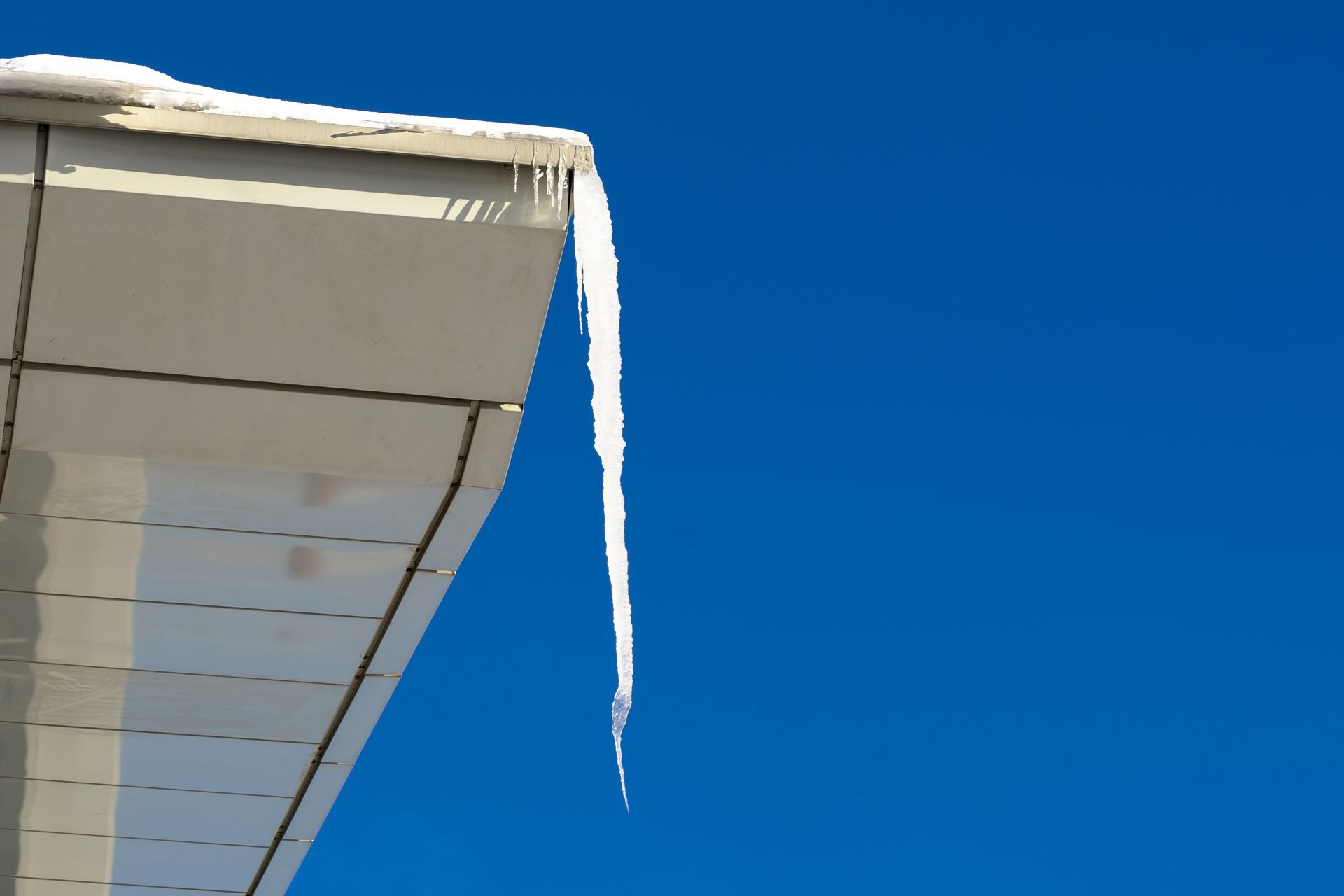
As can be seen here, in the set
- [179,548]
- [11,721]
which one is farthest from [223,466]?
[11,721]

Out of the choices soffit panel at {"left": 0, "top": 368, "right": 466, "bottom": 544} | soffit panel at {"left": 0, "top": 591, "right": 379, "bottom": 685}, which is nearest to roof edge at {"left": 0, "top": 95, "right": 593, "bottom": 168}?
soffit panel at {"left": 0, "top": 368, "right": 466, "bottom": 544}

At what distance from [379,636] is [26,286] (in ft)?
8.33

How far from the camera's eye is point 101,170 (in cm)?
373

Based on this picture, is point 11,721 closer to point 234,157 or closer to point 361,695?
point 361,695

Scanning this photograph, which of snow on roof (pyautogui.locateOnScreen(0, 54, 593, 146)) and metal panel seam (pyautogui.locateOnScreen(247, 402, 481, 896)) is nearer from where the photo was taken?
snow on roof (pyautogui.locateOnScreen(0, 54, 593, 146))

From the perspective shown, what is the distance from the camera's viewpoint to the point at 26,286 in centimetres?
392

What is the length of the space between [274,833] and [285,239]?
5.22m

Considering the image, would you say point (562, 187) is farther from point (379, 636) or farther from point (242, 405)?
point (379, 636)

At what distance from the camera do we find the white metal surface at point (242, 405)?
3781 millimetres

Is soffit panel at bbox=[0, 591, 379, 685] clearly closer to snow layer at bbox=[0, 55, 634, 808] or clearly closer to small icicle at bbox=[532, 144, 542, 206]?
snow layer at bbox=[0, 55, 634, 808]

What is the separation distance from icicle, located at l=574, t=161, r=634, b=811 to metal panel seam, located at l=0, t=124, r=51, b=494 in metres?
1.55

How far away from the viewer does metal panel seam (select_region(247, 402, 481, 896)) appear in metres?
4.56

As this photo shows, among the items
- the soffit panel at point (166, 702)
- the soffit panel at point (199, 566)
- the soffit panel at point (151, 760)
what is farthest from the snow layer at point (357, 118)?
the soffit panel at point (151, 760)

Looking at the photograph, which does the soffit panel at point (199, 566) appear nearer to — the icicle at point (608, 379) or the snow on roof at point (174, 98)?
the icicle at point (608, 379)
